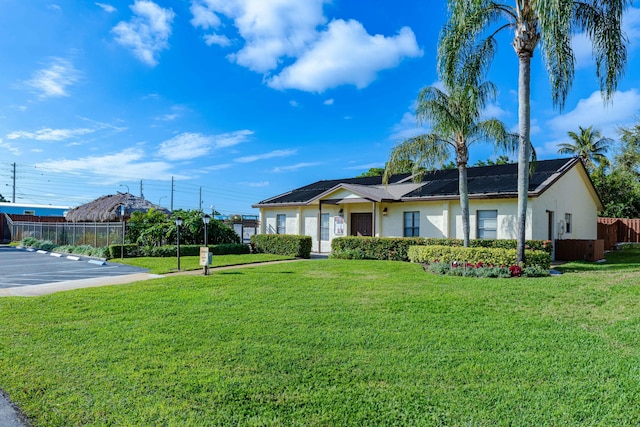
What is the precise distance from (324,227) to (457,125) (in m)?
10.2

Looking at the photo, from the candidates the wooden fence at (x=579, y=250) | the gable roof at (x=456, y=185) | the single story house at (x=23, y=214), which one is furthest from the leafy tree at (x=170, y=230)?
the single story house at (x=23, y=214)

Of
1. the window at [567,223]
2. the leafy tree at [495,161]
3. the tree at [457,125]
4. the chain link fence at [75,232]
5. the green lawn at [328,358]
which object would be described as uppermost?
the leafy tree at [495,161]

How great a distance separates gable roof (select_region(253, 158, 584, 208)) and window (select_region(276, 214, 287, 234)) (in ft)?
3.12

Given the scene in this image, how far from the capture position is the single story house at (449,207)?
52.9 ft

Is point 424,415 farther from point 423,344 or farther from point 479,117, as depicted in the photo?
point 479,117

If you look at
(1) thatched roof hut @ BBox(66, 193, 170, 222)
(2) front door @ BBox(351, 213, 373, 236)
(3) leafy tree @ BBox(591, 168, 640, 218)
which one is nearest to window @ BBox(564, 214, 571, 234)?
(2) front door @ BBox(351, 213, 373, 236)

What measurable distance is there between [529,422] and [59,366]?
4.94 meters

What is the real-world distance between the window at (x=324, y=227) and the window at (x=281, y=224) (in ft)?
9.77

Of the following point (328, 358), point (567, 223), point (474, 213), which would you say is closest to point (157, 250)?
point (474, 213)

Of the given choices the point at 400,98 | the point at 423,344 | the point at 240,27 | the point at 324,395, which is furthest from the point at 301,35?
the point at 324,395

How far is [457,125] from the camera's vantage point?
47.0 feet

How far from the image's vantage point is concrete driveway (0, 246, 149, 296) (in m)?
9.91

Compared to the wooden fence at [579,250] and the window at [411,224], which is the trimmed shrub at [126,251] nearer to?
the window at [411,224]

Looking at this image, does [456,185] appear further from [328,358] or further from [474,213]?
[328,358]
